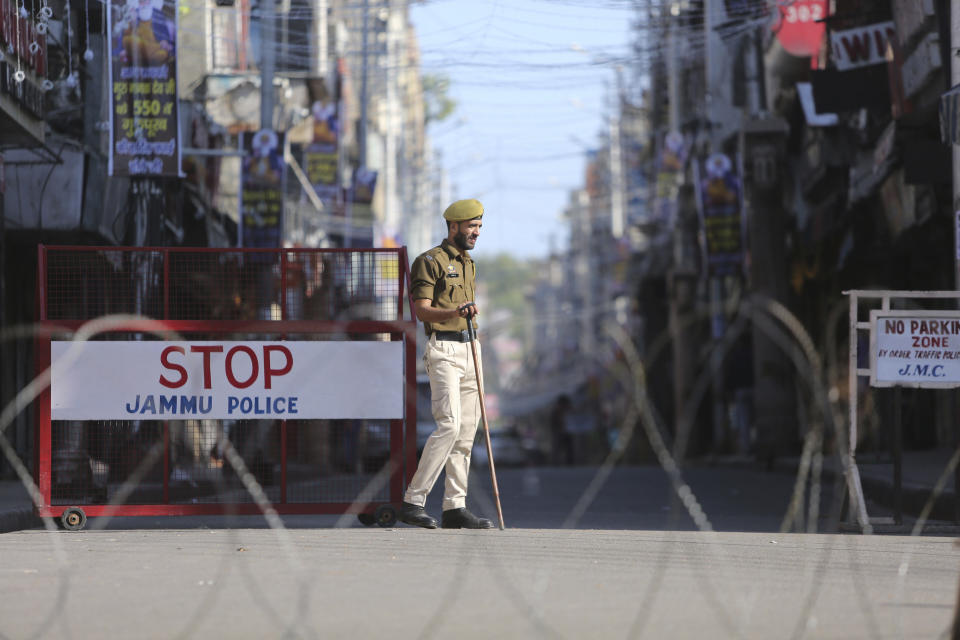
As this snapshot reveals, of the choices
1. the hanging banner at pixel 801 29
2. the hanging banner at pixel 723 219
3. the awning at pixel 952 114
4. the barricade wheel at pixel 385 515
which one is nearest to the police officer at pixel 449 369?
the barricade wheel at pixel 385 515

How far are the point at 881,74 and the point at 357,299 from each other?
12.4m

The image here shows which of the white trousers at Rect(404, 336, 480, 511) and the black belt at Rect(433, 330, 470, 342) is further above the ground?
the black belt at Rect(433, 330, 470, 342)

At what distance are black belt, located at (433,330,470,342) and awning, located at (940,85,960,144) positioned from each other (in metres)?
5.54

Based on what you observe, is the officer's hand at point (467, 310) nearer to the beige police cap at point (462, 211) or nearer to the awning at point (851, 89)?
the beige police cap at point (462, 211)

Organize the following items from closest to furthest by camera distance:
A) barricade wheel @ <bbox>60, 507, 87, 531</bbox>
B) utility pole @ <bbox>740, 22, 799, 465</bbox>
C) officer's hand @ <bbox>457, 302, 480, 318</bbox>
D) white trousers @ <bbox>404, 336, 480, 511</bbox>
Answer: officer's hand @ <bbox>457, 302, 480, 318</bbox> → white trousers @ <bbox>404, 336, 480, 511</bbox> → barricade wheel @ <bbox>60, 507, 87, 531</bbox> → utility pole @ <bbox>740, 22, 799, 465</bbox>

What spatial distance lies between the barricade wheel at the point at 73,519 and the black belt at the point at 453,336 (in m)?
2.89

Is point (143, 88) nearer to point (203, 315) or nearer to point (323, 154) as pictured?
point (203, 315)

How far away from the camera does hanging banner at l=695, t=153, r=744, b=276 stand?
3659 centimetres

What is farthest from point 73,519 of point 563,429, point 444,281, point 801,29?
point 563,429

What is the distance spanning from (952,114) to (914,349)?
300cm

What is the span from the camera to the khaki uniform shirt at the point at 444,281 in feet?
35.5

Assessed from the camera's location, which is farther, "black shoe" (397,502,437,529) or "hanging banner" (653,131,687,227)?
"hanging banner" (653,131,687,227)

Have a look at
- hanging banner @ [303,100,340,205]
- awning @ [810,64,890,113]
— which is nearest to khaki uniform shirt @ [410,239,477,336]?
awning @ [810,64,890,113]

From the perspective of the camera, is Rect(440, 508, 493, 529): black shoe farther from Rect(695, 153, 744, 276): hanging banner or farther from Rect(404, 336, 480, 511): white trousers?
Rect(695, 153, 744, 276): hanging banner
